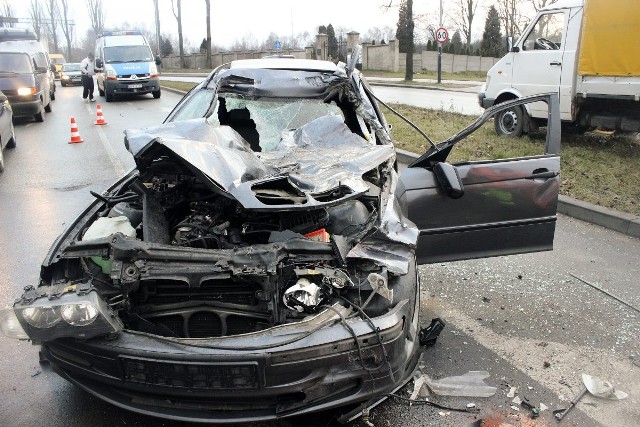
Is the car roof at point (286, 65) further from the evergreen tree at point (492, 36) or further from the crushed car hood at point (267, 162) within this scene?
the evergreen tree at point (492, 36)

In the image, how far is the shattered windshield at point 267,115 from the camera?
4520 millimetres

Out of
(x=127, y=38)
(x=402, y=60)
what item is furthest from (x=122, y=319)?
(x=402, y=60)

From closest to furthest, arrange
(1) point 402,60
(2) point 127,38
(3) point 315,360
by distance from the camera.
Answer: (3) point 315,360 → (2) point 127,38 → (1) point 402,60

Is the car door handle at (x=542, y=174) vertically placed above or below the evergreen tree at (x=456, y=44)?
below

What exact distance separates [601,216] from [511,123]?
443cm

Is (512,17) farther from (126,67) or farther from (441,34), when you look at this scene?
(126,67)

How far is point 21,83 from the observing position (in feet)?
44.5

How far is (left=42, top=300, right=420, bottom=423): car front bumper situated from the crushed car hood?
2.48 ft

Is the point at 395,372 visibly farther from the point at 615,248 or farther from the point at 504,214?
the point at 615,248

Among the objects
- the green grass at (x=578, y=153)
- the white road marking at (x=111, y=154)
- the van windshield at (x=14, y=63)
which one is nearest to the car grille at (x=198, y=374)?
the green grass at (x=578, y=153)

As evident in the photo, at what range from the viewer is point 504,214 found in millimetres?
4156

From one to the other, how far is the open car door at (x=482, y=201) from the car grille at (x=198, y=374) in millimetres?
1959

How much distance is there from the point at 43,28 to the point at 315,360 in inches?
3706

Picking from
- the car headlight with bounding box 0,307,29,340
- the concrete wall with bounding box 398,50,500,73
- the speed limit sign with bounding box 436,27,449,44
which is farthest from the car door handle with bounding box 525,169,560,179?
the concrete wall with bounding box 398,50,500,73
